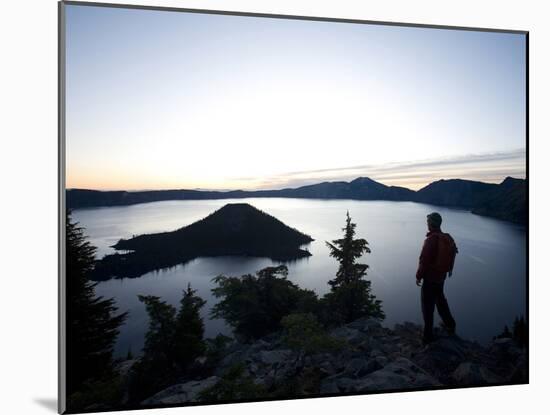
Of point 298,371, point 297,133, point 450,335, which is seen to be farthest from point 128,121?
point 450,335

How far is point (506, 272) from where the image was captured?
5.47 meters

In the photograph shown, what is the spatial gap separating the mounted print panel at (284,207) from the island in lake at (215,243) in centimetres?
2

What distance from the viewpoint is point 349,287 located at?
5.18m

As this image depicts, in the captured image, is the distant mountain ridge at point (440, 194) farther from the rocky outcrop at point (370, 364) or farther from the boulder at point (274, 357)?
the boulder at point (274, 357)

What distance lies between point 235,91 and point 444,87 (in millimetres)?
2374

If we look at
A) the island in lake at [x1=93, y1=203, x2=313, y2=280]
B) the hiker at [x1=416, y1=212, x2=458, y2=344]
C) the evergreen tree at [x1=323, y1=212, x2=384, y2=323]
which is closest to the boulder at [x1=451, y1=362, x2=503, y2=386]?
the hiker at [x1=416, y1=212, x2=458, y2=344]

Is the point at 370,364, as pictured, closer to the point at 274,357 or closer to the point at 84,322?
the point at 274,357

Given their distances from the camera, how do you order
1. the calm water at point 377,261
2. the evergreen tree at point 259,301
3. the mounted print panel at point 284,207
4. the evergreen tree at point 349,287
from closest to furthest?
1. the mounted print panel at point 284,207
2. the calm water at point 377,261
3. the evergreen tree at point 259,301
4. the evergreen tree at point 349,287

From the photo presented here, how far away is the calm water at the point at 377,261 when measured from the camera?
15.9 ft

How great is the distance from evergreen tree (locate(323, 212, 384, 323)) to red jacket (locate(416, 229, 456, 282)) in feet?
1.92

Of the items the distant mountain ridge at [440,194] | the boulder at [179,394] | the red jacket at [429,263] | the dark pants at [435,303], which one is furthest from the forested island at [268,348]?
the red jacket at [429,263]

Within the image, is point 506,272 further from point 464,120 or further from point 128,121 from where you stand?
point 128,121

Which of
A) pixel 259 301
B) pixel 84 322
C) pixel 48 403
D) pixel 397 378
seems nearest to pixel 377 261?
pixel 397 378

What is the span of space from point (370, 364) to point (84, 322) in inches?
115
